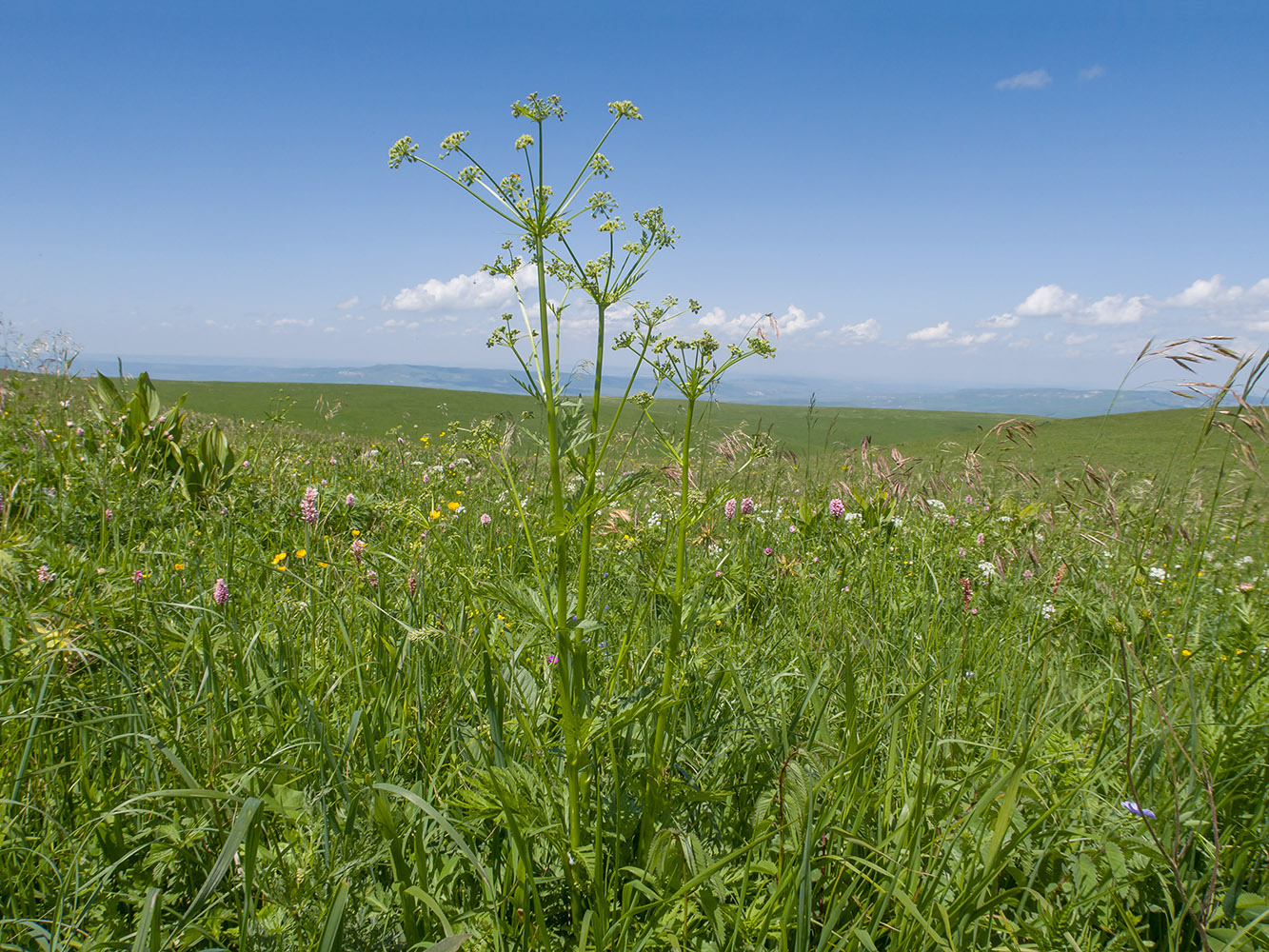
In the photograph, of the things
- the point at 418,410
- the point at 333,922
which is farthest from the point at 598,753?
the point at 418,410

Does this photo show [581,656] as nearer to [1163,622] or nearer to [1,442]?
[1163,622]

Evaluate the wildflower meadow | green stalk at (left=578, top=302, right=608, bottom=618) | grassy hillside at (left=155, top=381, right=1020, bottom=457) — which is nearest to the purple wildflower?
the wildflower meadow

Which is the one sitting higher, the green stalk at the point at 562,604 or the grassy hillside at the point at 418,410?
the grassy hillside at the point at 418,410

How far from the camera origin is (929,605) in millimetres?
3373

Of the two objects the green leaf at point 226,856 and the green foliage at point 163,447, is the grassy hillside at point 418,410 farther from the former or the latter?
the green leaf at point 226,856

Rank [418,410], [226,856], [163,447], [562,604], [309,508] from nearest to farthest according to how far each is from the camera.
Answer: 1. [226,856]
2. [562,604]
3. [309,508]
4. [163,447]
5. [418,410]

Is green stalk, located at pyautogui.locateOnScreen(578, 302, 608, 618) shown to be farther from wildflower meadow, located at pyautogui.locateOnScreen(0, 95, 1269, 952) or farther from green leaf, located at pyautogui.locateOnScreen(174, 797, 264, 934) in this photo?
green leaf, located at pyautogui.locateOnScreen(174, 797, 264, 934)

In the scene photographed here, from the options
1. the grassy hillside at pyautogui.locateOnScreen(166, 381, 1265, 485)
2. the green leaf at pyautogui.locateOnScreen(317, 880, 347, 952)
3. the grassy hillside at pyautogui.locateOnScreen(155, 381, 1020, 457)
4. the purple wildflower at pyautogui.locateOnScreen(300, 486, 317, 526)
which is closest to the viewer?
the green leaf at pyautogui.locateOnScreen(317, 880, 347, 952)

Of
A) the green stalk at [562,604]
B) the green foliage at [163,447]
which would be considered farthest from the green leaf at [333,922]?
the green foliage at [163,447]

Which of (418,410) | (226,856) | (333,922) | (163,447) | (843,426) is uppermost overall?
(418,410)

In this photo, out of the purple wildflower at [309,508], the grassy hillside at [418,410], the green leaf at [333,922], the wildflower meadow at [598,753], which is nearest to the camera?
the green leaf at [333,922]

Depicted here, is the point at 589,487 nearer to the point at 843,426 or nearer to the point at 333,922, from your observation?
the point at 333,922

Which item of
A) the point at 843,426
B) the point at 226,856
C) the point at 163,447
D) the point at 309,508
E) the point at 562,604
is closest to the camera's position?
the point at 226,856

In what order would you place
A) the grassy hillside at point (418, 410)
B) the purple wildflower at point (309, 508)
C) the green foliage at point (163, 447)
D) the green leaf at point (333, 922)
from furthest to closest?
the grassy hillside at point (418, 410) < the green foliage at point (163, 447) < the purple wildflower at point (309, 508) < the green leaf at point (333, 922)
